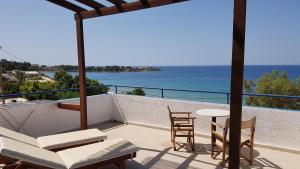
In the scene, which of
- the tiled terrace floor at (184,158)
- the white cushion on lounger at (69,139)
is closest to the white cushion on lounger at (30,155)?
the white cushion on lounger at (69,139)

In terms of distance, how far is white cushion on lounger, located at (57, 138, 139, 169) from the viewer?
11.7 feet

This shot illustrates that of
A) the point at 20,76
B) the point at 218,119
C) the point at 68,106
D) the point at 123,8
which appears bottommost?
the point at 218,119

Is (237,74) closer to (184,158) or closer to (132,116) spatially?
(184,158)

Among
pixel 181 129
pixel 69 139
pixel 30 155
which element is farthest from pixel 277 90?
pixel 30 155

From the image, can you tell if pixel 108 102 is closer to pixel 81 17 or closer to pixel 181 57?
pixel 81 17

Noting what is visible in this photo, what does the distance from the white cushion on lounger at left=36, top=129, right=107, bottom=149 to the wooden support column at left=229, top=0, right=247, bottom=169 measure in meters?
2.49

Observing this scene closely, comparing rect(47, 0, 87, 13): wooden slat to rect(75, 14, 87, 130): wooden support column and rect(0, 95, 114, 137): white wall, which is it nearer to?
rect(75, 14, 87, 130): wooden support column

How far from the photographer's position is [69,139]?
4.45 m

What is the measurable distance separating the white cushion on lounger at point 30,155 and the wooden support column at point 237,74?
2159mm

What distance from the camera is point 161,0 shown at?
408 centimetres

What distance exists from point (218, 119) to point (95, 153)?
10.5ft

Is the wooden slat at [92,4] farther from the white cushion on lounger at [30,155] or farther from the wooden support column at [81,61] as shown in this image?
the white cushion on lounger at [30,155]

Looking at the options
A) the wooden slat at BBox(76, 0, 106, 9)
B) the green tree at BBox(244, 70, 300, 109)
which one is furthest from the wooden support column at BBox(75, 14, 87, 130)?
the green tree at BBox(244, 70, 300, 109)

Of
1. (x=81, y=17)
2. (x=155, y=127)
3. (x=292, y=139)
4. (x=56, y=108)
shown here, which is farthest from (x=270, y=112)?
(x=56, y=108)
